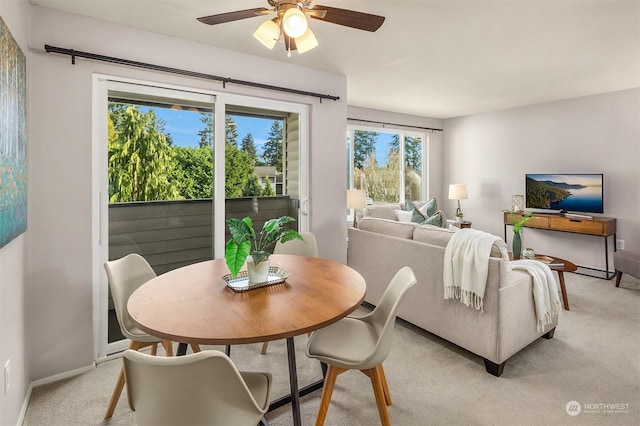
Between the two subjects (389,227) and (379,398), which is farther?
(389,227)

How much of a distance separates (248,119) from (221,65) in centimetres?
52

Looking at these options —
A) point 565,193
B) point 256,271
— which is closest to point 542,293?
point 256,271

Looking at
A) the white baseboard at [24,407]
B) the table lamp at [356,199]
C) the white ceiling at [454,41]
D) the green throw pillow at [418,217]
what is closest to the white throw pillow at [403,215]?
the green throw pillow at [418,217]

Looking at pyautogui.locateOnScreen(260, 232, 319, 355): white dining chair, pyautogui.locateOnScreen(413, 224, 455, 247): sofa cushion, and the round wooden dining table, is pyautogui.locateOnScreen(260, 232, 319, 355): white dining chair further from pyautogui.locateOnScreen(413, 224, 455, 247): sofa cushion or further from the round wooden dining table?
pyautogui.locateOnScreen(413, 224, 455, 247): sofa cushion

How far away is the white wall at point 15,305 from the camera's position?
1.65m

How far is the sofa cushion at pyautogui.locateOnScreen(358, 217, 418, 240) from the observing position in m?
3.07

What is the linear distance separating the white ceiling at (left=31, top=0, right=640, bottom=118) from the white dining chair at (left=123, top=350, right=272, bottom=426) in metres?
2.21

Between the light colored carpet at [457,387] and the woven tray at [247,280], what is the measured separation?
2.59 feet

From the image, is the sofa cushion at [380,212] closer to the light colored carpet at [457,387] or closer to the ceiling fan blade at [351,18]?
the light colored carpet at [457,387]

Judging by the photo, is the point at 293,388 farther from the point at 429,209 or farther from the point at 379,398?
the point at 429,209

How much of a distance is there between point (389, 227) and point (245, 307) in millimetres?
2087

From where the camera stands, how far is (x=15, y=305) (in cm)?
189

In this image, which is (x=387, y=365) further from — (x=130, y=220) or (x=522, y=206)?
(x=522, y=206)

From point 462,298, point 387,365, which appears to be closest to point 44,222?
point 387,365
